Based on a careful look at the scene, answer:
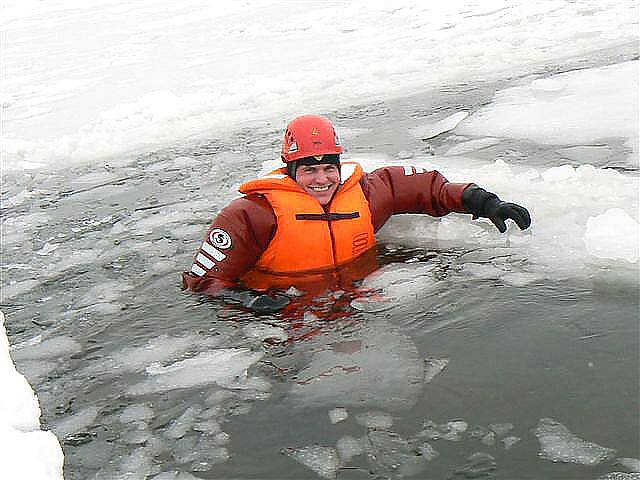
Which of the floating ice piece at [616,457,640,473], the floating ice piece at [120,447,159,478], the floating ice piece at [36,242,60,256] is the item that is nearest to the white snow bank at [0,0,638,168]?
the floating ice piece at [36,242,60,256]

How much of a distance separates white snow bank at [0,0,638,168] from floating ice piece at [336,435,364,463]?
19.0ft

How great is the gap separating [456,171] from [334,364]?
2.52 meters

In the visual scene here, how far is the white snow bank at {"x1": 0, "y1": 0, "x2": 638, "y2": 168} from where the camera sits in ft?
29.2

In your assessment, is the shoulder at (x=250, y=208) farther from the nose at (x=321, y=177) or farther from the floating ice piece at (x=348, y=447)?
the floating ice piece at (x=348, y=447)

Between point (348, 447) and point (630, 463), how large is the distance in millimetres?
968

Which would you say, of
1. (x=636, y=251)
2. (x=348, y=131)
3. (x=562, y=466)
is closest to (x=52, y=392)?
(x=562, y=466)

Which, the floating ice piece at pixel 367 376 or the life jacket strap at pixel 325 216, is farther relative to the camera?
the life jacket strap at pixel 325 216

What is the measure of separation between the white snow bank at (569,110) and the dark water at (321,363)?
1.08 m

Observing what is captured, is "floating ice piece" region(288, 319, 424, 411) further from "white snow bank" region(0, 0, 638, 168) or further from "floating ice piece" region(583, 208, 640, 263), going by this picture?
"white snow bank" region(0, 0, 638, 168)

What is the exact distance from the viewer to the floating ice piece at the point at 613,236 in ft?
13.4

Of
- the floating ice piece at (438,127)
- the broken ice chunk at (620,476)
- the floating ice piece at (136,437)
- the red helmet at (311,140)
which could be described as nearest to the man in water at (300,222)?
the red helmet at (311,140)

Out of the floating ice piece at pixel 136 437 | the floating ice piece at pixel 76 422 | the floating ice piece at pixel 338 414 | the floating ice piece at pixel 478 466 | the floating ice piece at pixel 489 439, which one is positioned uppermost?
the floating ice piece at pixel 76 422

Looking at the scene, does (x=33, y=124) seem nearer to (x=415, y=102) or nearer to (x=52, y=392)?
(x=415, y=102)

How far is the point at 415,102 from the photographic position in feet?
27.6
